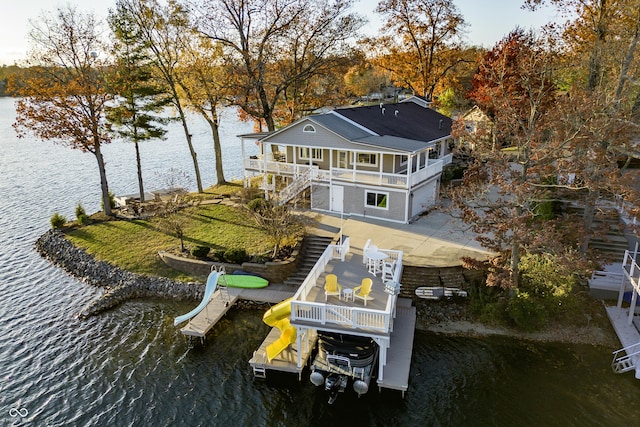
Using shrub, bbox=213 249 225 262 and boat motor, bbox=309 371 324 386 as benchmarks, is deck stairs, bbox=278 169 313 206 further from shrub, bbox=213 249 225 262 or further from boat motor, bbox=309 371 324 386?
boat motor, bbox=309 371 324 386

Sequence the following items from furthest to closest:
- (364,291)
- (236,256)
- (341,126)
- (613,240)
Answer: (341,126) → (236,256) → (613,240) → (364,291)

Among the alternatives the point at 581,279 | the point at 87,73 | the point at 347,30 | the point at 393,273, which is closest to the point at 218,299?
the point at 393,273

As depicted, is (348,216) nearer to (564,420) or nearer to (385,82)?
(564,420)

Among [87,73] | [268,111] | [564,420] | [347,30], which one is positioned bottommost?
[564,420]

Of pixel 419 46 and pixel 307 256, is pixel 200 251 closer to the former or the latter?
pixel 307 256

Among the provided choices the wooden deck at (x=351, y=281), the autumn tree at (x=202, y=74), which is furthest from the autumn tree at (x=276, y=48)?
the wooden deck at (x=351, y=281)

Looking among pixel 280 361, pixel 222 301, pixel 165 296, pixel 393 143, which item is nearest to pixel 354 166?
pixel 393 143
